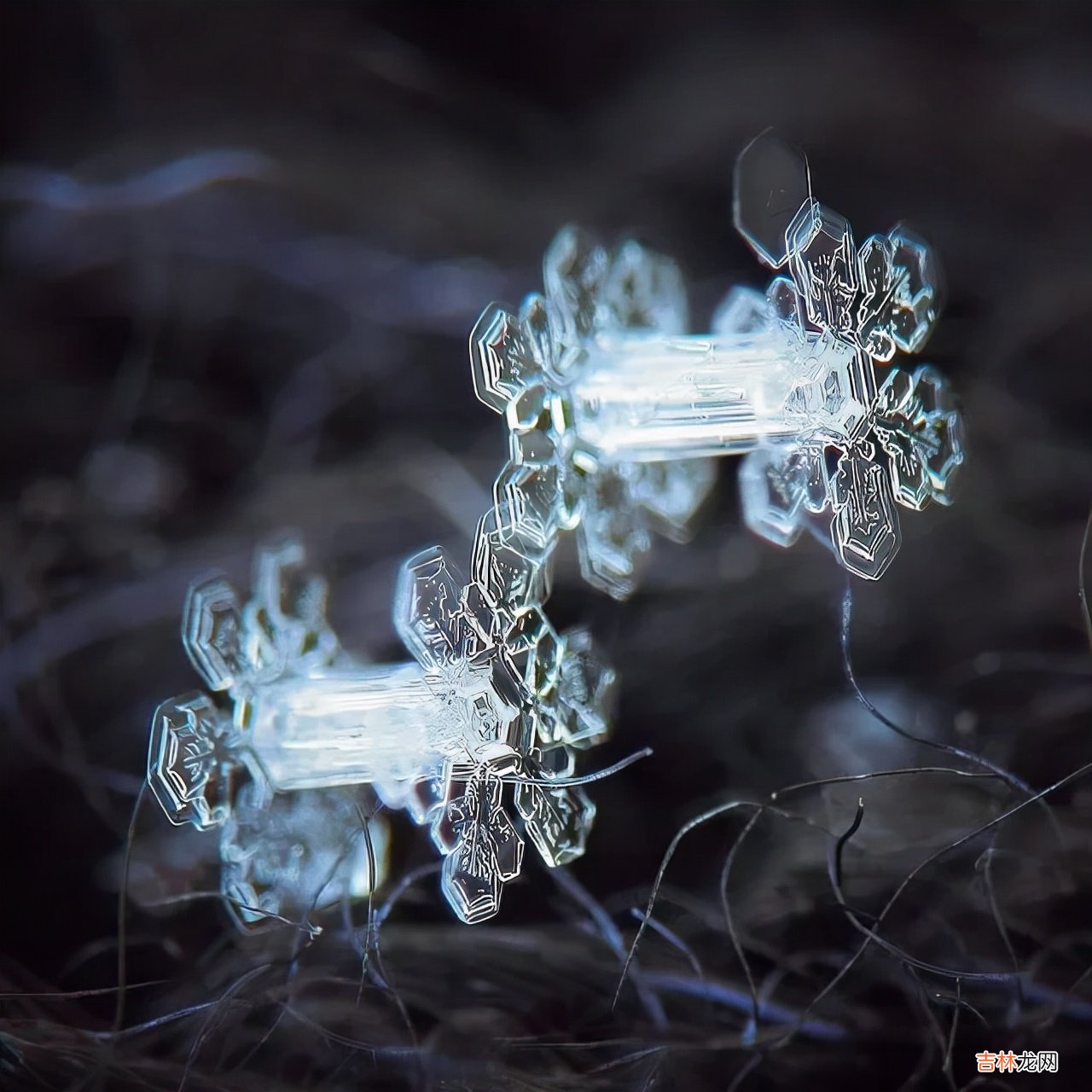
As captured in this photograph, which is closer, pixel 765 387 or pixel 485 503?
pixel 765 387

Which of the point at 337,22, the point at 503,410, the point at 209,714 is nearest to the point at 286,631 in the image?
the point at 209,714

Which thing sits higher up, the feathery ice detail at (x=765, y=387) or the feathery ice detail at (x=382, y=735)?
the feathery ice detail at (x=765, y=387)

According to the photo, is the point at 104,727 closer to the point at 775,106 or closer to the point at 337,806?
the point at 337,806

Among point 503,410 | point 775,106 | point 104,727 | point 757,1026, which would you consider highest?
point 775,106

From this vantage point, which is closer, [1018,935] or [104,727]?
[1018,935]

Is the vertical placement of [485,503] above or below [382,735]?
above

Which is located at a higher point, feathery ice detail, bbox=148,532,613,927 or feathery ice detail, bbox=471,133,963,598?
feathery ice detail, bbox=471,133,963,598

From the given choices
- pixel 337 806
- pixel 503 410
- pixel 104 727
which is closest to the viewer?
pixel 503 410

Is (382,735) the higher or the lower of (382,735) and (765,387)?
the lower
